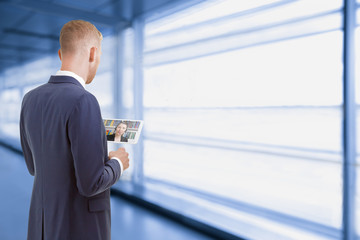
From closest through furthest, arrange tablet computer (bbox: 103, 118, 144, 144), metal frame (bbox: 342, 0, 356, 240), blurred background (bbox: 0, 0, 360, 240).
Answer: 1. tablet computer (bbox: 103, 118, 144, 144)
2. metal frame (bbox: 342, 0, 356, 240)
3. blurred background (bbox: 0, 0, 360, 240)

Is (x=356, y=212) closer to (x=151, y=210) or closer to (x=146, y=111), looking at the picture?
(x=151, y=210)

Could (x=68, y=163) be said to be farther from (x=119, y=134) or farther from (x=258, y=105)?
(x=258, y=105)

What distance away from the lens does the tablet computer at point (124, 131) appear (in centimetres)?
122

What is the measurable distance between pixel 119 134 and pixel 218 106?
5.54 ft

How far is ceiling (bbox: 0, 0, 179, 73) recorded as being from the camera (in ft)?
10.6

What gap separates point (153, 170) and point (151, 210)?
65cm

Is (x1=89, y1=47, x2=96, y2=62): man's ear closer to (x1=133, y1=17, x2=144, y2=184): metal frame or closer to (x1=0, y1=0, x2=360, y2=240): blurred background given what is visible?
(x1=0, y1=0, x2=360, y2=240): blurred background

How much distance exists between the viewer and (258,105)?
8.17 ft

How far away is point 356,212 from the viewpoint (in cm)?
187

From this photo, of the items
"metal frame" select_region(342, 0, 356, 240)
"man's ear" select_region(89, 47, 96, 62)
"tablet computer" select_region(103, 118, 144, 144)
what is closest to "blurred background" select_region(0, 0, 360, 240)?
"metal frame" select_region(342, 0, 356, 240)

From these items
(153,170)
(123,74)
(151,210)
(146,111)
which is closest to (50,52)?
(123,74)

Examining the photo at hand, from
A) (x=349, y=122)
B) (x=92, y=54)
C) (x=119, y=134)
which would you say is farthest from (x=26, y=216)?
(x=349, y=122)

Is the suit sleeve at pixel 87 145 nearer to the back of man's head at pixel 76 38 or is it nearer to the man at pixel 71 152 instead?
the man at pixel 71 152

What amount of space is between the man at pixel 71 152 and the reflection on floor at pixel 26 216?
1.59 m
